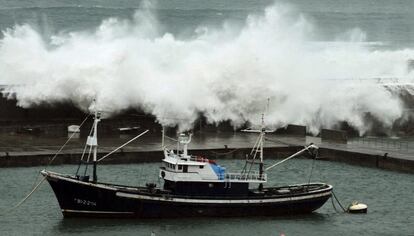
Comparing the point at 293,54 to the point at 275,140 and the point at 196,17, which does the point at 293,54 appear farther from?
the point at 196,17

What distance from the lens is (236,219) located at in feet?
142

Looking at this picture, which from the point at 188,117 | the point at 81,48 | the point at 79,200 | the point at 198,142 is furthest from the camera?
the point at 81,48

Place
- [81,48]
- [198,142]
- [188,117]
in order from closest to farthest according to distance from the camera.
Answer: [198,142], [188,117], [81,48]

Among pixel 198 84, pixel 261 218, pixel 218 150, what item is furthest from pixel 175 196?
pixel 198 84

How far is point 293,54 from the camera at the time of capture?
7400 centimetres

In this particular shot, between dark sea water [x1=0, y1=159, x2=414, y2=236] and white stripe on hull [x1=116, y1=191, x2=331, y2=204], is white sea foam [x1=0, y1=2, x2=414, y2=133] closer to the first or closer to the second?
dark sea water [x1=0, y1=159, x2=414, y2=236]

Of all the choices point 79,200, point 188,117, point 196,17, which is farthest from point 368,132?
point 196,17

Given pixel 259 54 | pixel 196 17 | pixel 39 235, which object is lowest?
pixel 39 235

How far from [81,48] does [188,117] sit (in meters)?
15.3

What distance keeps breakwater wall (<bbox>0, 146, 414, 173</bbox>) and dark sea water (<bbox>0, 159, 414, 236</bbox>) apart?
720 millimetres

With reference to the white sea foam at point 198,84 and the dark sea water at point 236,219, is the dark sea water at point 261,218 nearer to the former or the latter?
the dark sea water at point 236,219

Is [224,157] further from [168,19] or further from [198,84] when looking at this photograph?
[168,19]

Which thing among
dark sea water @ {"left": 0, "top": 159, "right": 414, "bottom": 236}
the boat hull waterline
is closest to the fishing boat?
the boat hull waterline

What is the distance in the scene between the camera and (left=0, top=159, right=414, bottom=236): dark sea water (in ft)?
135
